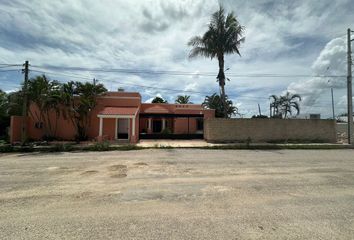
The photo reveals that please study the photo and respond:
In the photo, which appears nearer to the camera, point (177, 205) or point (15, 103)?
point (177, 205)

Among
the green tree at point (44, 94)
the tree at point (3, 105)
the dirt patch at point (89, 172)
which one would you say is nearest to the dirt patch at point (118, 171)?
the dirt patch at point (89, 172)

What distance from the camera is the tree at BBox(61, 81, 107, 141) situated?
73.2 ft

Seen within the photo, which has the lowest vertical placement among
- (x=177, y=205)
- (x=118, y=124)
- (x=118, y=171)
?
(x=177, y=205)

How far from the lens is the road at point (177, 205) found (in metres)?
4.15

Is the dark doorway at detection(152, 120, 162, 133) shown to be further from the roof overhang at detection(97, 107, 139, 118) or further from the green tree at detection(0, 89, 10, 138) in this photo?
the green tree at detection(0, 89, 10, 138)

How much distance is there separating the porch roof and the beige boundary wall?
7.25 meters

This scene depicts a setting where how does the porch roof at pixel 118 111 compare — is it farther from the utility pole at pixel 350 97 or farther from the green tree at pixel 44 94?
the utility pole at pixel 350 97

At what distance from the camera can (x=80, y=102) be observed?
2258 centimetres

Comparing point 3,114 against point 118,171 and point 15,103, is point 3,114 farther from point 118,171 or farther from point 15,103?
point 118,171

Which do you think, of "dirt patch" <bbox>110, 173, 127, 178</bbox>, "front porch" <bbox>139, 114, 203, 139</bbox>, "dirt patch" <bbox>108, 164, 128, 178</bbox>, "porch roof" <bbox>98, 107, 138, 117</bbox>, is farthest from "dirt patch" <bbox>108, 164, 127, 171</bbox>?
"front porch" <bbox>139, 114, 203, 139</bbox>

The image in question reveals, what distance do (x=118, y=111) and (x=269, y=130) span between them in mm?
14584

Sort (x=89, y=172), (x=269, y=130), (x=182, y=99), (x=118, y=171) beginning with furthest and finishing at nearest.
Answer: (x=182, y=99) < (x=269, y=130) < (x=118, y=171) < (x=89, y=172)

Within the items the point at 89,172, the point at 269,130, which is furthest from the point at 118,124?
the point at 89,172

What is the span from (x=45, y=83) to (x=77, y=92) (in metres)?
2.67
